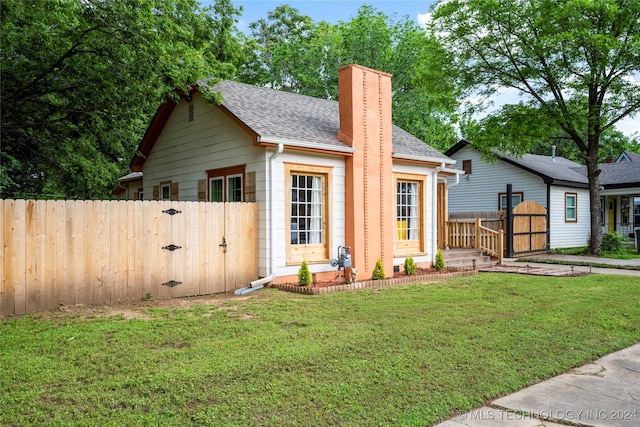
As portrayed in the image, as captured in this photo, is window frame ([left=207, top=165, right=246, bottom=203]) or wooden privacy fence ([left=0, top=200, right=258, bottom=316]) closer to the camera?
wooden privacy fence ([left=0, top=200, right=258, bottom=316])

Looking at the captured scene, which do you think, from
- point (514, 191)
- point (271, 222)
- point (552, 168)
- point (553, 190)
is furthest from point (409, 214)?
point (552, 168)

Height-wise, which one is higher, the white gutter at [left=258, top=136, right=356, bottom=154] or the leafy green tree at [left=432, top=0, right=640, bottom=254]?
the leafy green tree at [left=432, top=0, right=640, bottom=254]

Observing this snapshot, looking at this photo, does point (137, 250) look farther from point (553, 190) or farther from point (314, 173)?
point (553, 190)

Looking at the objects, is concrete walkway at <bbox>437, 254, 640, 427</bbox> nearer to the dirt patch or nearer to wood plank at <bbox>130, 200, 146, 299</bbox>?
the dirt patch

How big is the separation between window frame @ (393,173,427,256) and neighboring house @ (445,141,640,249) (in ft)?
32.9

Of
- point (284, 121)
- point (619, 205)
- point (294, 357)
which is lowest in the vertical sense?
point (294, 357)

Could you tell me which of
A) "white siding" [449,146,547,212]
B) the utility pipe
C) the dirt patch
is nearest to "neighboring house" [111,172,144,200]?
the utility pipe

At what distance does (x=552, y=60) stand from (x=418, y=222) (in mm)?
9922

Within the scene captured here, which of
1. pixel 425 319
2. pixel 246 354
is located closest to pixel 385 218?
pixel 425 319

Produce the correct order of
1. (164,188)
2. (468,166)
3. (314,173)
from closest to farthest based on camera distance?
1. (314,173)
2. (164,188)
3. (468,166)

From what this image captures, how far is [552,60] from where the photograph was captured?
17.9m

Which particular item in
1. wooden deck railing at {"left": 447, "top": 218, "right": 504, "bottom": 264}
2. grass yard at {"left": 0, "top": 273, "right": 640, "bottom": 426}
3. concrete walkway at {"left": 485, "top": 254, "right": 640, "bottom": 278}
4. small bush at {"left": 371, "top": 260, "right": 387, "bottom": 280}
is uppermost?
wooden deck railing at {"left": 447, "top": 218, "right": 504, "bottom": 264}

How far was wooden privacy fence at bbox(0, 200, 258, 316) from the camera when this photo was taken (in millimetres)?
7086

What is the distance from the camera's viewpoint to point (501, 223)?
56.3 ft
